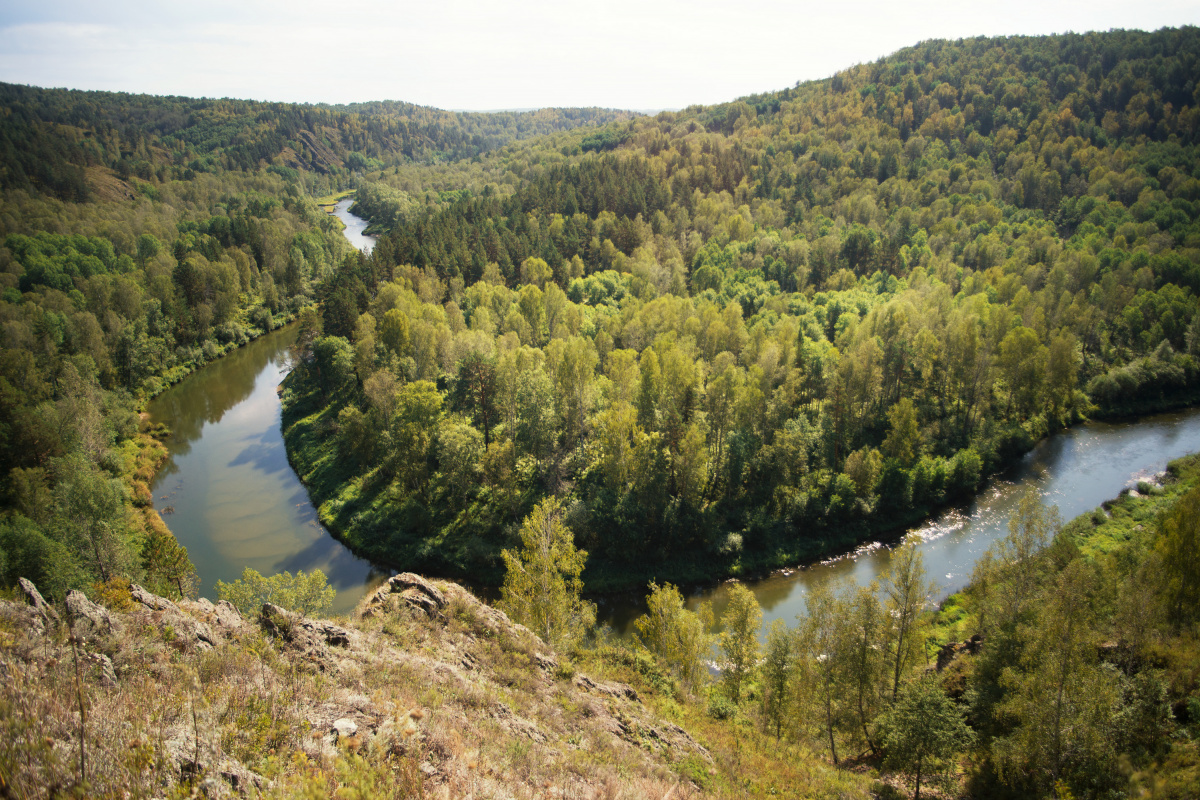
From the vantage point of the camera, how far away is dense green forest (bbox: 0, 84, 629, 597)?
30.8 meters

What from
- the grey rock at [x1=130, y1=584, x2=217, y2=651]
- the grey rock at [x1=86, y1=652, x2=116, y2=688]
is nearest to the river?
the grey rock at [x1=130, y1=584, x2=217, y2=651]

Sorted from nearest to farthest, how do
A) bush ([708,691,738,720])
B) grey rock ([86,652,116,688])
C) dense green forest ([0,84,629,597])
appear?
1. grey rock ([86,652,116,688])
2. bush ([708,691,738,720])
3. dense green forest ([0,84,629,597])

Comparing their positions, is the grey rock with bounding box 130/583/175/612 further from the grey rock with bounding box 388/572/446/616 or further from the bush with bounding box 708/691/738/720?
the bush with bounding box 708/691/738/720

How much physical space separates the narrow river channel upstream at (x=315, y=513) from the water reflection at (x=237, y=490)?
0.10 meters

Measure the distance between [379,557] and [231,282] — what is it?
5814 cm

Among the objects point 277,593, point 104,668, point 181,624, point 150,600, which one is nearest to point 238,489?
point 277,593

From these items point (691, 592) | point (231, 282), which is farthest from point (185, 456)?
point (691, 592)

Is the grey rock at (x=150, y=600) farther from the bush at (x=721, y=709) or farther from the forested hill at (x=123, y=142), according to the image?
the forested hill at (x=123, y=142)

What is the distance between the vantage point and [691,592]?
3612 cm

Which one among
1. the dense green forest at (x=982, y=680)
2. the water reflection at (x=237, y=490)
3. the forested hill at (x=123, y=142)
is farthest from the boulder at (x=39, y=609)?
the forested hill at (x=123, y=142)

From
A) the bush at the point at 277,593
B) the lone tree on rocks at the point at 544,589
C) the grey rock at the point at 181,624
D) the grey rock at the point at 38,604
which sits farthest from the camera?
the bush at the point at 277,593

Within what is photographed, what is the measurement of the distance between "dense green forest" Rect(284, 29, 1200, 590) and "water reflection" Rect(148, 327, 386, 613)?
2.13 meters

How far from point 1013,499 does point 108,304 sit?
299 feet

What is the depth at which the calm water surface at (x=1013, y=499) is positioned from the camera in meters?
35.5
